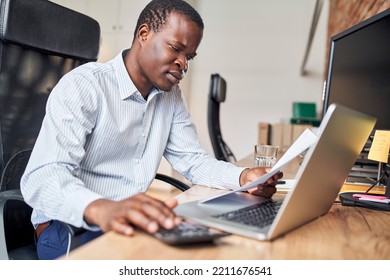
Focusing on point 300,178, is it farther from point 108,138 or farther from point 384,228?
point 108,138

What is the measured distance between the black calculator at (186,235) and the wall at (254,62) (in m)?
3.52

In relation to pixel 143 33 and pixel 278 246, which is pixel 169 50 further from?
pixel 278 246

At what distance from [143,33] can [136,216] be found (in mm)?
620

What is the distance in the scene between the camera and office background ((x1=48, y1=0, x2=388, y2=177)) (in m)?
3.89

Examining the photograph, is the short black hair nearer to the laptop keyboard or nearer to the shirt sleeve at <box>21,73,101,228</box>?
the shirt sleeve at <box>21,73,101,228</box>

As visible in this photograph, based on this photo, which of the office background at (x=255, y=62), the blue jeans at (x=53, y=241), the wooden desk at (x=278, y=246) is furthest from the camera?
the office background at (x=255, y=62)

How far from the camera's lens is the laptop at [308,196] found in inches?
21.4

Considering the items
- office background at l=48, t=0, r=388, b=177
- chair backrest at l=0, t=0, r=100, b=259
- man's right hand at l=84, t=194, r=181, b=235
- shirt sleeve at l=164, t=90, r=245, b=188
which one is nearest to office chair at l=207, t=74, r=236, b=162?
shirt sleeve at l=164, t=90, r=245, b=188

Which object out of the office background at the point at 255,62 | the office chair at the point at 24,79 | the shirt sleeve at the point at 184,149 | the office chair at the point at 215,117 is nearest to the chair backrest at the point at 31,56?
the office chair at the point at 24,79

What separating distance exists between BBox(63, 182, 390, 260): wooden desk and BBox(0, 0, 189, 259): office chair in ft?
1.65

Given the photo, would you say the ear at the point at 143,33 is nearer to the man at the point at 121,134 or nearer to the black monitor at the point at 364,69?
the man at the point at 121,134

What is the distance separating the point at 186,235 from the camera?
0.50 metres

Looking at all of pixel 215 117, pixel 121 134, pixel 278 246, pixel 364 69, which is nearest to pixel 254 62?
pixel 215 117
